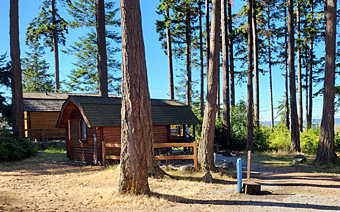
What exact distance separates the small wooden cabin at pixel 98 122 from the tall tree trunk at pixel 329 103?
7.48 m

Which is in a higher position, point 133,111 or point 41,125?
point 133,111

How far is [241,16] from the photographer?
25.3 m

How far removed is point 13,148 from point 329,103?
17803 millimetres

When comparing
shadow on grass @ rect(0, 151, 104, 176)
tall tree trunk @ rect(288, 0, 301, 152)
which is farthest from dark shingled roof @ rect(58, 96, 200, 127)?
tall tree trunk @ rect(288, 0, 301, 152)

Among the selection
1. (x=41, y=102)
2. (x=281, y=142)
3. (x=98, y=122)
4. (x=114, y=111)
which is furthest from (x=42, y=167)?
(x=281, y=142)

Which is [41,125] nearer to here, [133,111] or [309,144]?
[133,111]

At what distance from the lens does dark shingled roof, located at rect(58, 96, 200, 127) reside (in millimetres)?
14867

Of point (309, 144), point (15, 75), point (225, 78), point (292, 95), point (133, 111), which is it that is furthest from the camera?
point (225, 78)

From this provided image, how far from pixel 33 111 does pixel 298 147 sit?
74.6 ft

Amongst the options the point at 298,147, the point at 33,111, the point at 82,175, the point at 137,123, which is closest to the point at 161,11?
the point at 33,111

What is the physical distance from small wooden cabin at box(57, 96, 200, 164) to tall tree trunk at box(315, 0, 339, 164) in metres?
7.48

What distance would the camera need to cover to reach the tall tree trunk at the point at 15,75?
18.7 metres

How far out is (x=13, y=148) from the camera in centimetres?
1662

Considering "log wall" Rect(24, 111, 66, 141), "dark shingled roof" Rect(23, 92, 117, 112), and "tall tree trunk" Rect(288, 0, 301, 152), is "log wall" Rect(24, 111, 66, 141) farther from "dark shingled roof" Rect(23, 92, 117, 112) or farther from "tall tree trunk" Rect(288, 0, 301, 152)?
"tall tree trunk" Rect(288, 0, 301, 152)
